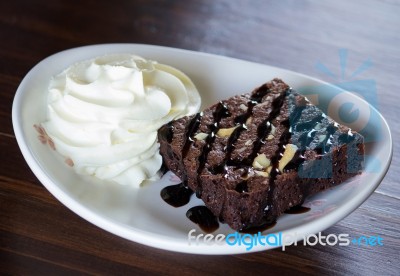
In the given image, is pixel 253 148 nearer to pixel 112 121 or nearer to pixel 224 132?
pixel 224 132

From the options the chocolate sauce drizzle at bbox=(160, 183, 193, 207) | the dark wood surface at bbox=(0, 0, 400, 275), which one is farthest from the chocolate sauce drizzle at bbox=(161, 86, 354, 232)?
the dark wood surface at bbox=(0, 0, 400, 275)

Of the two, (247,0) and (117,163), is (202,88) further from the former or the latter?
(247,0)

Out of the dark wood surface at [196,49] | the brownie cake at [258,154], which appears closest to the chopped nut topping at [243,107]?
the brownie cake at [258,154]

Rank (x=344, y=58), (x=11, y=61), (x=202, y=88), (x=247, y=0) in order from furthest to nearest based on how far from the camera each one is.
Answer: (x=247, y=0), (x=344, y=58), (x=11, y=61), (x=202, y=88)

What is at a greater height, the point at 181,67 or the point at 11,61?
the point at 181,67

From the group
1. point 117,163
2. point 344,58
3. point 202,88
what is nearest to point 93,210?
point 117,163

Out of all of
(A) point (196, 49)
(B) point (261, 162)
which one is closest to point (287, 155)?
(B) point (261, 162)

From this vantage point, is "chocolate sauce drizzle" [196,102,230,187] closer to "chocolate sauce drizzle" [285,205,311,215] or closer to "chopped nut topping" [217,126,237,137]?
"chopped nut topping" [217,126,237,137]
